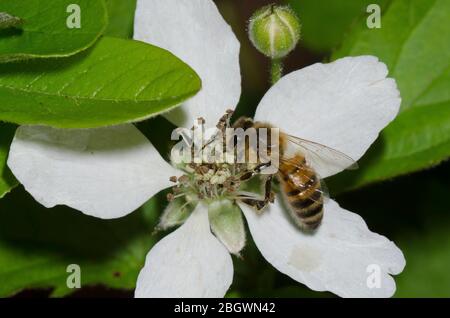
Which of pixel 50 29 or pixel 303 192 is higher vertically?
pixel 50 29

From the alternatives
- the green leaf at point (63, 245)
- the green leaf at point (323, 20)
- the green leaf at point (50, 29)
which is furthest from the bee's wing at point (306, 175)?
the green leaf at point (323, 20)

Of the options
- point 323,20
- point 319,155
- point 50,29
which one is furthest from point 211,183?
point 323,20

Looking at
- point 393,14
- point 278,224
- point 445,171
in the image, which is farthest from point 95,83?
point 445,171

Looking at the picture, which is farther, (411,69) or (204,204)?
(411,69)

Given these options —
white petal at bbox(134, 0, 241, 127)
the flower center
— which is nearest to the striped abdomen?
the flower center

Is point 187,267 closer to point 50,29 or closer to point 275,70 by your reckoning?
point 275,70

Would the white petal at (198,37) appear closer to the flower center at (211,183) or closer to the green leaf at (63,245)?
the flower center at (211,183)
